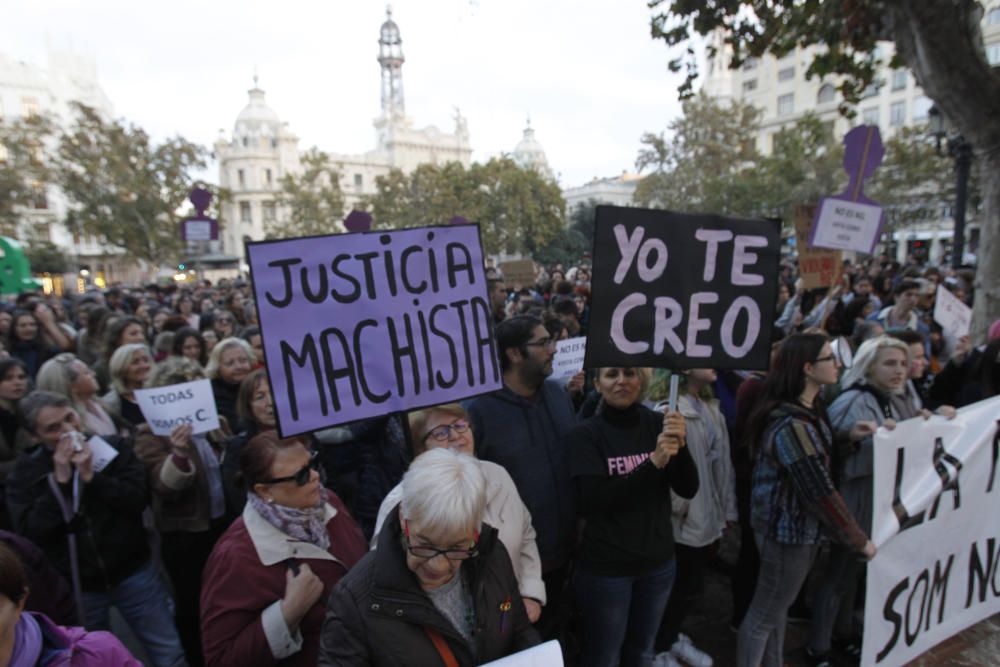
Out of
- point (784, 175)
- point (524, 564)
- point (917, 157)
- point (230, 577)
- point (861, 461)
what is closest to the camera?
point (230, 577)

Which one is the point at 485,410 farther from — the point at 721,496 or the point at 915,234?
the point at 915,234

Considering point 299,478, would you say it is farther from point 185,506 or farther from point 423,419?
point 185,506

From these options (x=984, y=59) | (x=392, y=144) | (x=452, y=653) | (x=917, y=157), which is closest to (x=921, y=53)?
(x=984, y=59)

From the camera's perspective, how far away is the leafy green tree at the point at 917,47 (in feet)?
18.5

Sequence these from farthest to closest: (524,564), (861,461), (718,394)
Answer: (718,394), (861,461), (524,564)

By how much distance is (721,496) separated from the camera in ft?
11.4

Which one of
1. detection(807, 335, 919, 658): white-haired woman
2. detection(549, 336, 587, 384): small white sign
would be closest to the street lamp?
detection(807, 335, 919, 658): white-haired woman

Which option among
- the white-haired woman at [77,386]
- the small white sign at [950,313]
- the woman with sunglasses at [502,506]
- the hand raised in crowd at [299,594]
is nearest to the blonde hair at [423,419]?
the woman with sunglasses at [502,506]

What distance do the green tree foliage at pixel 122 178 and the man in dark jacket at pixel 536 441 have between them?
27182 mm

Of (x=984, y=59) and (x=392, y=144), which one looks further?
(x=392, y=144)

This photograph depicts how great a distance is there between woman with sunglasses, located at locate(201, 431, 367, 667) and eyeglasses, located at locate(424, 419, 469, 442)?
505 mm

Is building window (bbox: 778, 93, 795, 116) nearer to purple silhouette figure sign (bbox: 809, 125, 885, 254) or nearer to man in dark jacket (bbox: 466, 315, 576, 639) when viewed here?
purple silhouette figure sign (bbox: 809, 125, 885, 254)

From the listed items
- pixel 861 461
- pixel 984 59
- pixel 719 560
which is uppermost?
pixel 984 59

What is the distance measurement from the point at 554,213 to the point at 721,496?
137 ft
